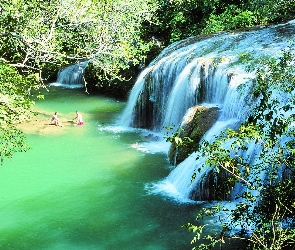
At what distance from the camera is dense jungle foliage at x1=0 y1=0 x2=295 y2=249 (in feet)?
26.9

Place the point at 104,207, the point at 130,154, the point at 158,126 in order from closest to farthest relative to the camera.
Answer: the point at 104,207 < the point at 130,154 < the point at 158,126

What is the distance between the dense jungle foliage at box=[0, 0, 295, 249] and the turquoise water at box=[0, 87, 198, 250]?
0.98m

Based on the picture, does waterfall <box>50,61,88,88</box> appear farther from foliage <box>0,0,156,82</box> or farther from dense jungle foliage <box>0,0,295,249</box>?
foliage <box>0,0,156,82</box>

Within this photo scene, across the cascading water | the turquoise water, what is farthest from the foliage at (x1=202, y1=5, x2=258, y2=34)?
the turquoise water

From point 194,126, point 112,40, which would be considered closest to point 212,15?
point 112,40

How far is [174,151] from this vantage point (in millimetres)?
13430

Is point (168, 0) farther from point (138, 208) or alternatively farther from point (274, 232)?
point (274, 232)

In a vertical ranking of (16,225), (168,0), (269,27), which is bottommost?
(16,225)

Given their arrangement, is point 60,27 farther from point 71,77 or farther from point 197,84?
point 71,77

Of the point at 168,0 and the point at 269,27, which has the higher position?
the point at 168,0

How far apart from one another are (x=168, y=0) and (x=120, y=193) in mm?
14300

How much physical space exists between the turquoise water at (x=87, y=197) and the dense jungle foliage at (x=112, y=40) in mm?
984

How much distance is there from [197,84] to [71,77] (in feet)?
A: 41.9

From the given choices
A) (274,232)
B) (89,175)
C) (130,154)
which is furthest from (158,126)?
(274,232)
